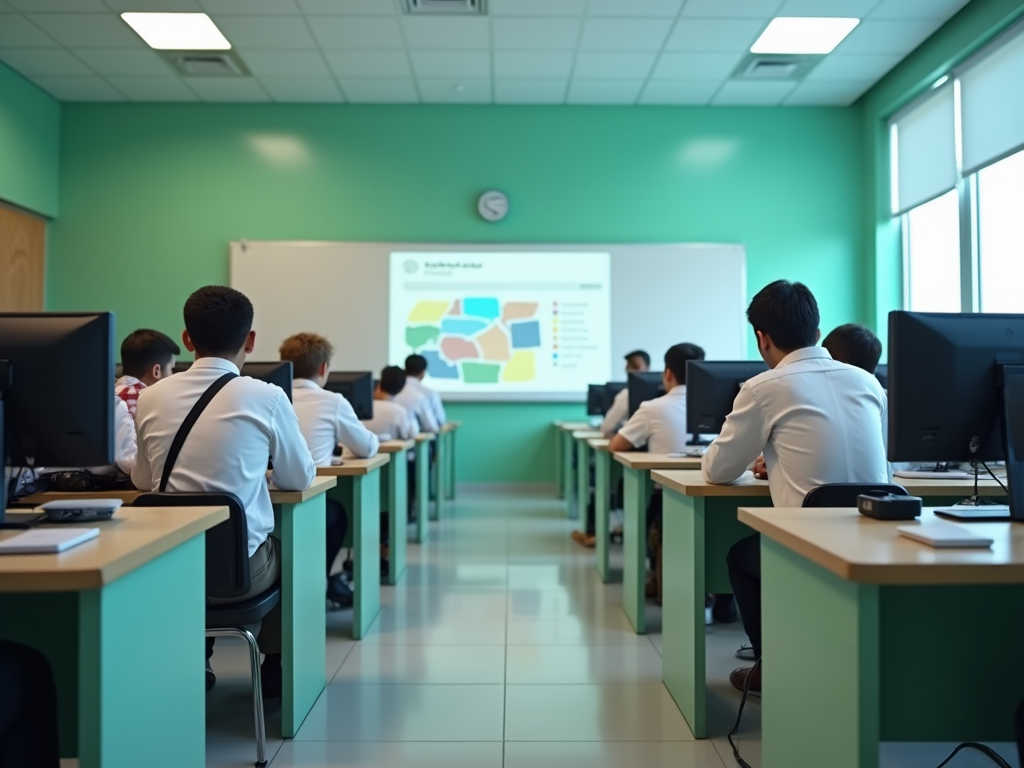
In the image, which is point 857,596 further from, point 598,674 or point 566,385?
point 566,385

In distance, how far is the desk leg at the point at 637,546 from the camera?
3.37 meters

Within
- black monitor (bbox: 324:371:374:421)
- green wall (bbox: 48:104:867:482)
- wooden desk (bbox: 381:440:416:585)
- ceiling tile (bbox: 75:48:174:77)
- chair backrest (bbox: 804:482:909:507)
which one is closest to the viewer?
chair backrest (bbox: 804:482:909:507)

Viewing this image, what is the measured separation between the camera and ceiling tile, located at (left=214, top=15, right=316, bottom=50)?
18.9ft

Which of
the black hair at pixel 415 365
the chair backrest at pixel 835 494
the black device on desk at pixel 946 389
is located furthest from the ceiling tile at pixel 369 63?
the black device on desk at pixel 946 389

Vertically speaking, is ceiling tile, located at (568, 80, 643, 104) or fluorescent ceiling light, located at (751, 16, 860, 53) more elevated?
ceiling tile, located at (568, 80, 643, 104)

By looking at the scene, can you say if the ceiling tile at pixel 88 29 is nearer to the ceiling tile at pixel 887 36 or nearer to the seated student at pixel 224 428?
the seated student at pixel 224 428

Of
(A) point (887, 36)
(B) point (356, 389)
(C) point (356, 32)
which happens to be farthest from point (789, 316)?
(A) point (887, 36)

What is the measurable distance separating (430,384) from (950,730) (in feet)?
20.9

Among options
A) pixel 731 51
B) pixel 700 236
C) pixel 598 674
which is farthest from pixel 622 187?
pixel 598 674

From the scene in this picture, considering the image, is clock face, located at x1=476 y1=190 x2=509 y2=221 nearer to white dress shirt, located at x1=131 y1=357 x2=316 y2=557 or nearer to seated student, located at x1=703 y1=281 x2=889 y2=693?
seated student, located at x1=703 y1=281 x2=889 y2=693

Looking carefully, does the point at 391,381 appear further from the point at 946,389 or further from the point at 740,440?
the point at 946,389

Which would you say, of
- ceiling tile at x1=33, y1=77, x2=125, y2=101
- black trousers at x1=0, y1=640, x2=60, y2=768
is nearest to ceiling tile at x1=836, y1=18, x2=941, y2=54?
ceiling tile at x1=33, y1=77, x2=125, y2=101

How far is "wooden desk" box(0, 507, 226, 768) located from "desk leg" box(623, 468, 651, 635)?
1.97m

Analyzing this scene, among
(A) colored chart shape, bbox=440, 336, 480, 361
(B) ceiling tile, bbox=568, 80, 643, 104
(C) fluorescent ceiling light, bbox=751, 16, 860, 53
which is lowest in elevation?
(A) colored chart shape, bbox=440, 336, 480, 361
